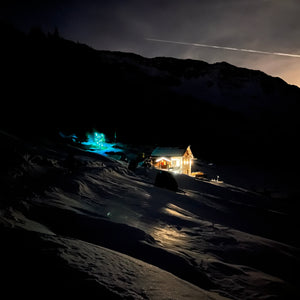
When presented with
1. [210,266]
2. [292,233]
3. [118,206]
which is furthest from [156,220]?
[292,233]

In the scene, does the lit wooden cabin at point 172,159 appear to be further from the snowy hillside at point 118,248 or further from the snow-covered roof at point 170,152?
the snowy hillside at point 118,248

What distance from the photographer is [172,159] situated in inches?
1291

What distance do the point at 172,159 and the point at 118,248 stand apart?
28622mm

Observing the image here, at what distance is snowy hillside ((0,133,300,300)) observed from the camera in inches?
99.0

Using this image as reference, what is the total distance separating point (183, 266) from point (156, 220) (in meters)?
3.05

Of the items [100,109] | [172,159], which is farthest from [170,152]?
[100,109]

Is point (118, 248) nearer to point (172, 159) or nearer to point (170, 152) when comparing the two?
point (172, 159)

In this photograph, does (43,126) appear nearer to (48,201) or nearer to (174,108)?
(48,201)

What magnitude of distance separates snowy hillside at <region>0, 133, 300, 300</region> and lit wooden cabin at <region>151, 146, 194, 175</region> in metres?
22.1

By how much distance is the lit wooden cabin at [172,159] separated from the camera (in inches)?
1281

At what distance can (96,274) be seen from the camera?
9.18 ft

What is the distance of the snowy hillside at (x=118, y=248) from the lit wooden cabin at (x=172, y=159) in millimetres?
22140

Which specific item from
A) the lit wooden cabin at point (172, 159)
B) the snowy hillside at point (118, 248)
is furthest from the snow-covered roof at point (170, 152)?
the snowy hillside at point (118, 248)

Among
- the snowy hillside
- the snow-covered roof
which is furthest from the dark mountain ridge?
the snowy hillside
